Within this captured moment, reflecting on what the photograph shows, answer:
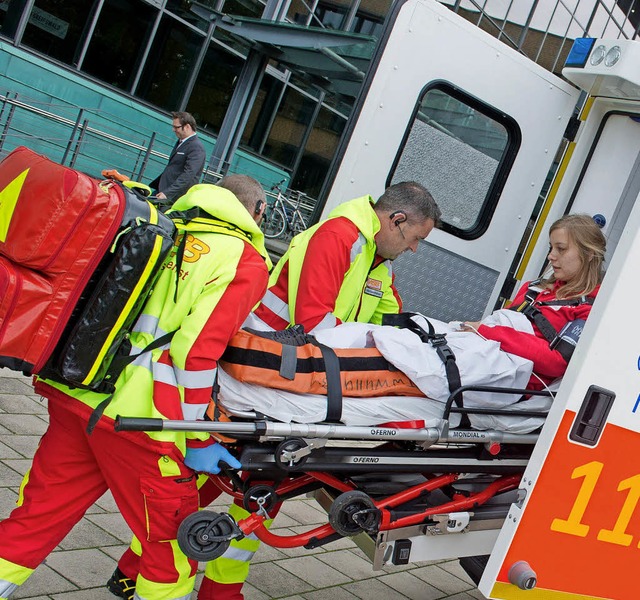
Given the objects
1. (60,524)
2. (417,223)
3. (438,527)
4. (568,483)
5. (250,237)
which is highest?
(417,223)

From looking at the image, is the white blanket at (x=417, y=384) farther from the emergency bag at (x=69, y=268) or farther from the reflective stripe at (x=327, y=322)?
the emergency bag at (x=69, y=268)

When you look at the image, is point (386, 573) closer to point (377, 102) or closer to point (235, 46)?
point (377, 102)

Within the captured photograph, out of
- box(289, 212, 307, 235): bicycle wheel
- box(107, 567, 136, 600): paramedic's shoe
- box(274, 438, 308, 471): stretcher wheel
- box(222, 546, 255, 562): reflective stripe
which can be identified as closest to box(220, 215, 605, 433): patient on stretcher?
box(274, 438, 308, 471): stretcher wheel

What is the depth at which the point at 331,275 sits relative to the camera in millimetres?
3607

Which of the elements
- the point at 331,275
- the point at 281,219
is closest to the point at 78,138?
the point at 281,219

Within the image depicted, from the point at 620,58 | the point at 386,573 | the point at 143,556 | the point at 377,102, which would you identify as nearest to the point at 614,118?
the point at 620,58

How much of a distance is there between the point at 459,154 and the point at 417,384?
200 centimetres

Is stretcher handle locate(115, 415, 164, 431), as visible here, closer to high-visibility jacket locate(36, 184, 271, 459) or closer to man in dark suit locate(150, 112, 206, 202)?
high-visibility jacket locate(36, 184, 271, 459)

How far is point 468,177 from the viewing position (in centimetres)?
476

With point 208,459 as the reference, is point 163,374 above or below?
above

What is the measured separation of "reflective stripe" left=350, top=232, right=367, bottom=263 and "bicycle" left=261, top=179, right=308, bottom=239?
1134 cm

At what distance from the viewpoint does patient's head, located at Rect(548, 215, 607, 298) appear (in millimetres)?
3527

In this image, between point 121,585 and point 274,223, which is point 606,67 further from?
point 274,223

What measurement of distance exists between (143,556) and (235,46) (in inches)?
505
